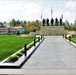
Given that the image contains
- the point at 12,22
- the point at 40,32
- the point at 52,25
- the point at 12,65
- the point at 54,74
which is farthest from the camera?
the point at 12,22

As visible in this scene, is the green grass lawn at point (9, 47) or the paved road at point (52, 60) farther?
the green grass lawn at point (9, 47)

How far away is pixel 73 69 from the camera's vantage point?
928cm

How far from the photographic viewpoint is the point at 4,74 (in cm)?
850

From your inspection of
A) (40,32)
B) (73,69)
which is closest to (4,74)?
(73,69)

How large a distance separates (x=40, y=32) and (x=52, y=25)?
582 cm

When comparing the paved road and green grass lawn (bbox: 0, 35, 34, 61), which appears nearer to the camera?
the paved road

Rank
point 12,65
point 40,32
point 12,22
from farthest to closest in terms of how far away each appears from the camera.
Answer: point 12,22
point 40,32
point 12,65

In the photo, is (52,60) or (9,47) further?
(9,47)

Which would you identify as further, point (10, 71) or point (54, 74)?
point (10, 71)

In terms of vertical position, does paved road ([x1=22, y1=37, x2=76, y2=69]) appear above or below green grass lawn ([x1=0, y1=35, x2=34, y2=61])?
above

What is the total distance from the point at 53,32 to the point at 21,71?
169ft

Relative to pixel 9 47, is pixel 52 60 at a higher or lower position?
higher

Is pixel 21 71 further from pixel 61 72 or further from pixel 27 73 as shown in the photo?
pixel 61 72

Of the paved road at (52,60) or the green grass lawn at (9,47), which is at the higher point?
the paved road at (52,60)
